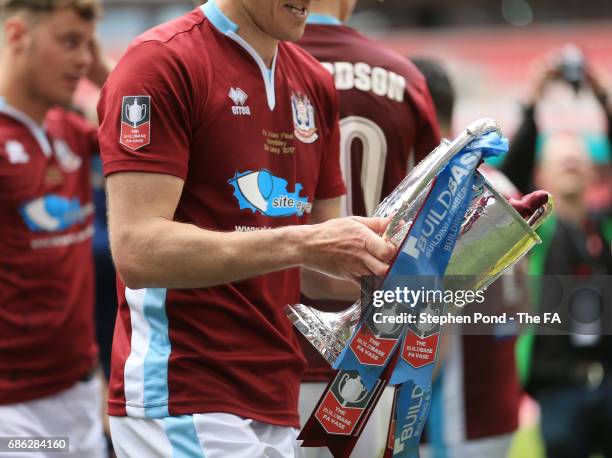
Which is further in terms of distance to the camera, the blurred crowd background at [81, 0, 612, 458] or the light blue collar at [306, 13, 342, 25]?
the blurred crowd background at [81, 0, 612, 458]

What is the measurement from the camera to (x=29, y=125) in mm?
4258

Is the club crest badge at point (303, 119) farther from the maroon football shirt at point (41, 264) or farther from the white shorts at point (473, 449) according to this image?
the white shorts at point (473, 449)

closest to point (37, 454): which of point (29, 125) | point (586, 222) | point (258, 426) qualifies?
point (29, 125)

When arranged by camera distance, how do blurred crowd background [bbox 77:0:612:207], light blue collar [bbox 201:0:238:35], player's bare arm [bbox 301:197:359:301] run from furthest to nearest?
1. blurred crowd background [bbox 77:0:612:207]
2. player's bare arm [bbox 301:197:359:301]
3. light blue collar [bbox 201:0:238:35]

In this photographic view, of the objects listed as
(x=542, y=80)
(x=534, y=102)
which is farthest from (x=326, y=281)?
(x=542, y=80)

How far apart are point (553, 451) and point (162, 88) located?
4215 mm

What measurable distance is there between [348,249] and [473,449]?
2.93 m

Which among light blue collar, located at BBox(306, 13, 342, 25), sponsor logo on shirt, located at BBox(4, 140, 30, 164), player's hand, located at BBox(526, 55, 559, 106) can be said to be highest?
light blue collar, located at BBox(306, 13, 342, 25)

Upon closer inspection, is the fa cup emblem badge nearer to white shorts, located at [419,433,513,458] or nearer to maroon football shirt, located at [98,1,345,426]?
maroon football shirt, located at [98,1,345,426]

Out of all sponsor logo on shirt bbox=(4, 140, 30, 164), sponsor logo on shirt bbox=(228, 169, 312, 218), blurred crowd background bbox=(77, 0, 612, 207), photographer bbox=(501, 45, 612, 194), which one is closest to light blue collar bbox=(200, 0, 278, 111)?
sponsor logo on shirt bbox=(228, 169, 312, 218)

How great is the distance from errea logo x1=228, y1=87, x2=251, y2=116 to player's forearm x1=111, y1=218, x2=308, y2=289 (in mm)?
338

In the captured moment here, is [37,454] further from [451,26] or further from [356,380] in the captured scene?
[451,26]

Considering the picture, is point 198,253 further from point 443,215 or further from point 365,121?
point 365,121

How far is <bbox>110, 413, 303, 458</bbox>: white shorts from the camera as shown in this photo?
250 centimetres
